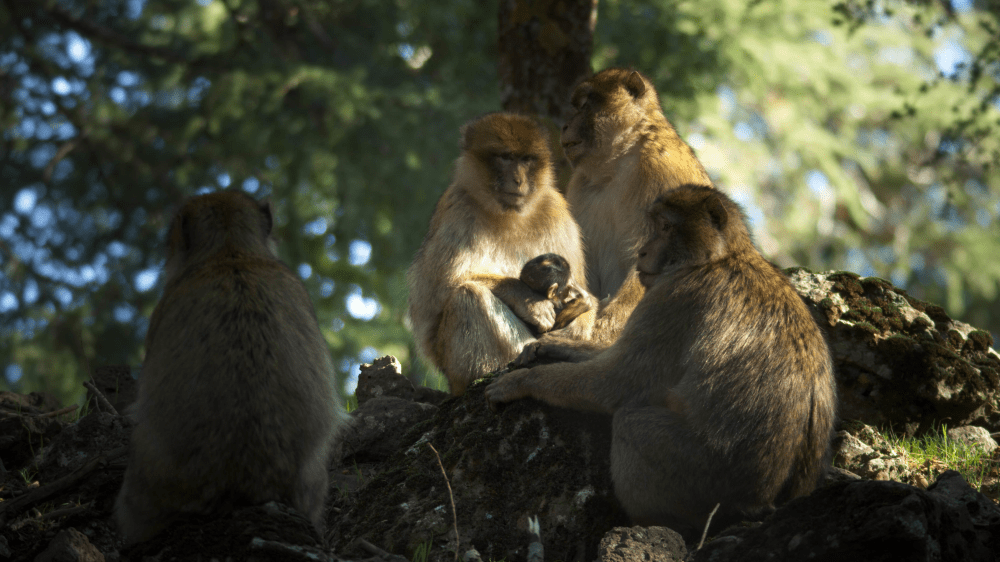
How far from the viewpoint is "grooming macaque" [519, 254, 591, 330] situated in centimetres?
435

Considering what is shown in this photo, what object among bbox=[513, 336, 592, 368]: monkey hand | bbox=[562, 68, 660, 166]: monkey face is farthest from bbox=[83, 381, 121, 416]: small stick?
bbox=[562, 68, 660, 166]: monkey face

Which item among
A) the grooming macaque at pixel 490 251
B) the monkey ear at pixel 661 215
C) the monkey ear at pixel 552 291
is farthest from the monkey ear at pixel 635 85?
the monkey ear at pixel 661 215

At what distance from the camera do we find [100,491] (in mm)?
3494

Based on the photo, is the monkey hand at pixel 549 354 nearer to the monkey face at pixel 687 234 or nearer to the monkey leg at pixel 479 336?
the monkey leg at pixel 479 336

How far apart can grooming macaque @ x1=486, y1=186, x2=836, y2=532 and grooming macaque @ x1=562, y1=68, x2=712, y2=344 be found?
125 centimetres

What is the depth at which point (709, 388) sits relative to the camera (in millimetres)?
3062

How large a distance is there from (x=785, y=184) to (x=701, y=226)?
9.41 meters

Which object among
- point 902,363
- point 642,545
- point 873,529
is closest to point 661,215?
point 642,545

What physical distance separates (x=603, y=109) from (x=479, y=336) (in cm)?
157

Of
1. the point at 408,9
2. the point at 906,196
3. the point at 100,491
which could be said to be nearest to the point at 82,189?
the point at 408,9

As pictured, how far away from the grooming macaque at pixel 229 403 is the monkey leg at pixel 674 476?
1.13m

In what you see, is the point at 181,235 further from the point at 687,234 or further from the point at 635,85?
the point at 635,85

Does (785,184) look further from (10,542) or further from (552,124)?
(10,542)

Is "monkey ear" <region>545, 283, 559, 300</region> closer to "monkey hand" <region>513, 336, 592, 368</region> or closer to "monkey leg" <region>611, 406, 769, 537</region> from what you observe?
"monkey hand" <region>513, 336, 592, 368</region>
